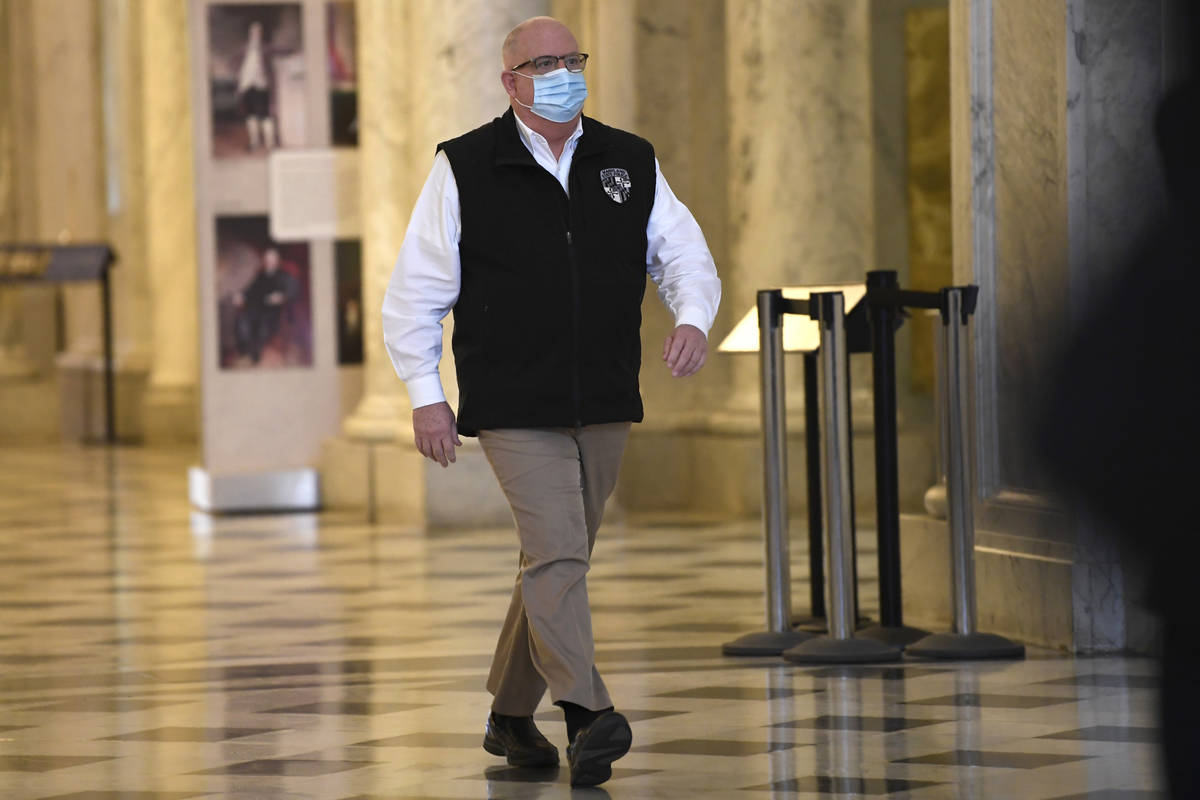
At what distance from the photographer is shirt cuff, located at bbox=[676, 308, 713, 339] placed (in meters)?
5.03

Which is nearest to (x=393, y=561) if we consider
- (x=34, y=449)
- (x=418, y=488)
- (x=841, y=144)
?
(x=418, y=488)

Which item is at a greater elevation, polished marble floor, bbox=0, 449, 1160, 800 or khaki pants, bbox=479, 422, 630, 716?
khaki pants, bbox=479, 422, 630, 716

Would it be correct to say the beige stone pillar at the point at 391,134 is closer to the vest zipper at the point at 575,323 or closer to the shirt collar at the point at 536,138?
the shirt collar at the point at 536,138

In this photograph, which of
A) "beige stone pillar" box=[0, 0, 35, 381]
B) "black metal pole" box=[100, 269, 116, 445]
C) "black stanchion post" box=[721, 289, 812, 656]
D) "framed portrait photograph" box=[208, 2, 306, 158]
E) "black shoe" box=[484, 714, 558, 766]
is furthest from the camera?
"beige stone pillar" box=[0, 0, 35, 381]

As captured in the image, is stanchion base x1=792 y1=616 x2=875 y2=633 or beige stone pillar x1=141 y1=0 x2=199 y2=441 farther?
beige stone pillar x1=141 y1=0 x2=199 y2=441

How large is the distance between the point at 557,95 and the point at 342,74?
863 centimetres

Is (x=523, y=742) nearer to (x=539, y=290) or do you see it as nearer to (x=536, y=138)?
(x=539, y=290)

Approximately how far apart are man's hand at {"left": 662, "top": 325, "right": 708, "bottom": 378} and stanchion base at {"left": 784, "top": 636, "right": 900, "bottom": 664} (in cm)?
195

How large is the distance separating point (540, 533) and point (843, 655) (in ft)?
6.65

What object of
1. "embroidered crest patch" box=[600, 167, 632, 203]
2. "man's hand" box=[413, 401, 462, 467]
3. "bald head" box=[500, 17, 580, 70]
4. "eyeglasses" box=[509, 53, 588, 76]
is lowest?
"man's hand" box=[413, 401, 462, 467]

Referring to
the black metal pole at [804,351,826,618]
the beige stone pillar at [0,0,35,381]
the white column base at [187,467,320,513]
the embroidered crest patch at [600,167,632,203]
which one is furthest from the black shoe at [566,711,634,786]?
the beige stone pillar at [0,0,35,381]

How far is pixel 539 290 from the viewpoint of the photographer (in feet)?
16.3

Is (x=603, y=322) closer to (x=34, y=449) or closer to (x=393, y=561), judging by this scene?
(x=393, y=561)

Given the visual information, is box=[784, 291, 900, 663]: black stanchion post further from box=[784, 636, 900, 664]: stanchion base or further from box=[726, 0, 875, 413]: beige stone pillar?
box=[726, 0, 875, 413]: beige stone pillar
